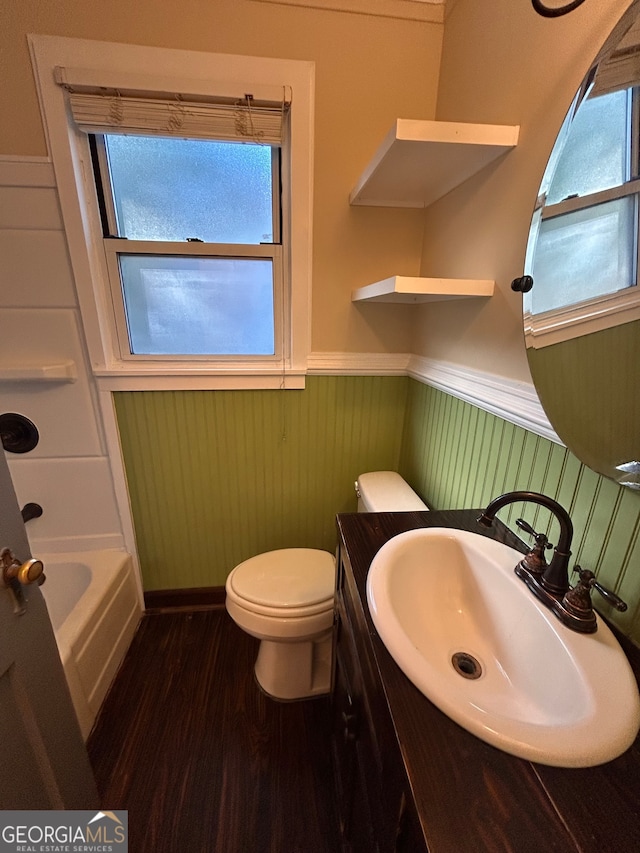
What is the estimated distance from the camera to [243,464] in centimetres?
160

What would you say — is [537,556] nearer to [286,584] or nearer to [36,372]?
[286,584]

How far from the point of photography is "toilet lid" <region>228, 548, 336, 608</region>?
122 cm

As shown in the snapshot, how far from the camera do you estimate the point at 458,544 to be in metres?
0.84

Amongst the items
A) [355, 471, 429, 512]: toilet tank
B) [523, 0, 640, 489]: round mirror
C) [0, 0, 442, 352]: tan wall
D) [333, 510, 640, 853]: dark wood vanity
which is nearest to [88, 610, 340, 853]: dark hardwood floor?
[333, 510, 640, 853]: dark wood vanity

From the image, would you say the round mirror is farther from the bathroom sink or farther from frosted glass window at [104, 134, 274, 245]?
frosted glass window at [104, 134, 274, 245]

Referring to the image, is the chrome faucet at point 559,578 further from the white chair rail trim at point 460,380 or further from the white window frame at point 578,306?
the white window frame at point 578,306

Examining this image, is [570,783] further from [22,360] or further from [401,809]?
[22,360]

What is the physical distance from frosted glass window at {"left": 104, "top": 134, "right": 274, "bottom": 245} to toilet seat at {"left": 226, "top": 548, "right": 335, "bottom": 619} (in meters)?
1.26

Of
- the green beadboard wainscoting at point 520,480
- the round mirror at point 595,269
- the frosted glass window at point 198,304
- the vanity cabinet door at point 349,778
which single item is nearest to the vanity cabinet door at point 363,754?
the vanity cabinet door at point 349,778

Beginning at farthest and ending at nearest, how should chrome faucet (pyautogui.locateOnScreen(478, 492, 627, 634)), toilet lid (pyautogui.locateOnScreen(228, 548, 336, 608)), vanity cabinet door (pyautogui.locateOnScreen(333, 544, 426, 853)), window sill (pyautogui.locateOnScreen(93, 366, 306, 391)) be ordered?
window sill (pyautogui.locateOnScreen(93, 366, 306, 391)) → toilet lid (pyautogui.locateOnScreen(228, 548, 336, 608)) → chrome faucet (pyautogui.locateOnScreen(478, 492, 627, 634)) → vanity cabinet door (pyautogui.locateOnScreen(333, 544, 426, 853))

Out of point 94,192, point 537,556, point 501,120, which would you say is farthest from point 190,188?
point 537,556

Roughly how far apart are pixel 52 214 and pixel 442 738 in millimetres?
1727

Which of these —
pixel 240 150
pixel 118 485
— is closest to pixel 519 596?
pixel 118 485

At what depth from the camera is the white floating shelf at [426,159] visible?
2.77 ft
